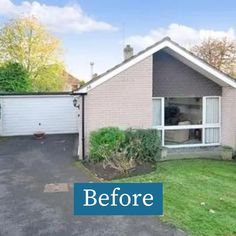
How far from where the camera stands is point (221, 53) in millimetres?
35812

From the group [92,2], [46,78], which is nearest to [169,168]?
[92,2]

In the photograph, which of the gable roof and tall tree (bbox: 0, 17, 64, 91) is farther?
tall tree (bbox: 0, 17, 64, 91)

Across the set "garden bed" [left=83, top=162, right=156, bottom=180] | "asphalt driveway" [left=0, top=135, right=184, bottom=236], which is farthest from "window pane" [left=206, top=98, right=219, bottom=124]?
"asphalt driveway" [left=0, top=135, right=184, bottom=236]

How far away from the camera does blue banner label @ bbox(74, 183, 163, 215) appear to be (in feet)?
23.8

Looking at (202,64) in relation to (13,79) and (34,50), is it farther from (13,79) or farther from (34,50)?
(34,50)

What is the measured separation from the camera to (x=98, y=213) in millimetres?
7898

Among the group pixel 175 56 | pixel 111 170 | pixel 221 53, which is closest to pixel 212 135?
pixel 175 56

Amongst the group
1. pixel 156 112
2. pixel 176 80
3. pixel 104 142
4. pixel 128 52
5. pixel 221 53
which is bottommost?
pixel 104 142

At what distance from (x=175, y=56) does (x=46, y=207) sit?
9.89m

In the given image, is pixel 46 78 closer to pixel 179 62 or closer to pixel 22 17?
pixel 22 17

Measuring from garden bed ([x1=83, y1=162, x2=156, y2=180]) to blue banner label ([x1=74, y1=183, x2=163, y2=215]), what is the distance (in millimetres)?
3796

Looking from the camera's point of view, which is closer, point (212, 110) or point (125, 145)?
point (125, 145)

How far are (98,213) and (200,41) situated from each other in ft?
110

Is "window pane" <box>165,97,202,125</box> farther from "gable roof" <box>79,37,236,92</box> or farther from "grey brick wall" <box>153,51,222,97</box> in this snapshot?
"gable roof" <box>79,37,236,92</box>
